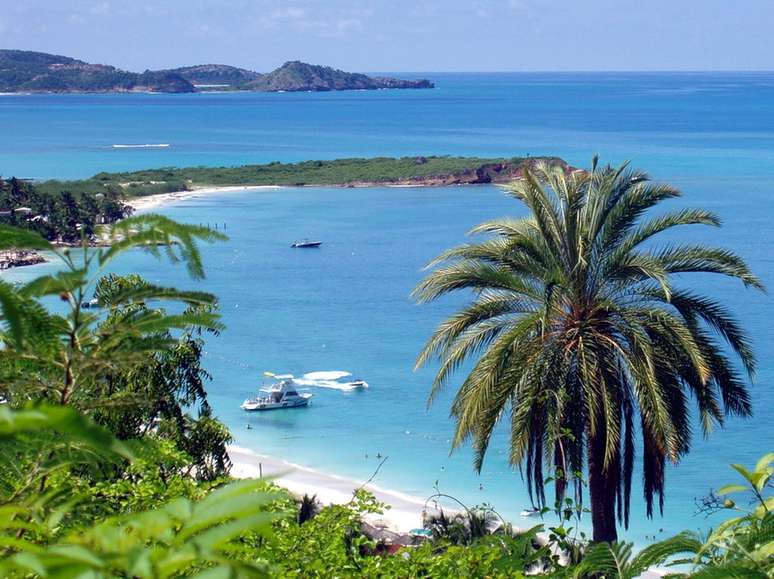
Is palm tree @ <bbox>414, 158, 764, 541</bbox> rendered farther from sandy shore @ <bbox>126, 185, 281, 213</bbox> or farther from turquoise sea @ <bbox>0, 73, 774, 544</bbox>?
sandy shore @ <bbox>126, 185, 281, 213</bbox>

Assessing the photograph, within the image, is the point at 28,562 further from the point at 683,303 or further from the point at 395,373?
the point at 395,373

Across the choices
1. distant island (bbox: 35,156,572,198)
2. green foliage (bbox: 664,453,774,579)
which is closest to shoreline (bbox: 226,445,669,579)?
green foliage (bbox: 664,453,774,579)

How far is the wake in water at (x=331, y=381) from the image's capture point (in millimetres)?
33681

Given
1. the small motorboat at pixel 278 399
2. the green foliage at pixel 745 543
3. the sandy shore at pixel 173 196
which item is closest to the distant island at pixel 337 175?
the sandy shore at pixel 173 196

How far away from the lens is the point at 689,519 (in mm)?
23578

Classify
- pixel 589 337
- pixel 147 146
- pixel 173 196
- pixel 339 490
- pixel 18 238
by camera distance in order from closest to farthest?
pixel 18 238 → pixel 589 337 → pixel 339 490 → pixel 173 196 → pixel 147 146

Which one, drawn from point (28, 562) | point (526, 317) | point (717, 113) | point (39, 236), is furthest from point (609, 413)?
point (717, 113)

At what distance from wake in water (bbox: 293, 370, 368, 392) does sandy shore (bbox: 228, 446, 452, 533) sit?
18.2ft

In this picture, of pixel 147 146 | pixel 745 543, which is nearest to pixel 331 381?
pixel 745 543

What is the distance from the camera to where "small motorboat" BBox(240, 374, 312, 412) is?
104 feet

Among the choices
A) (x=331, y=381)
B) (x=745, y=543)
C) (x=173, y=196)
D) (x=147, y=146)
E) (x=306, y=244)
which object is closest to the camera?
(x=745, y=543)

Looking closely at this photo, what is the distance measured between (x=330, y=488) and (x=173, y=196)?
53950mm

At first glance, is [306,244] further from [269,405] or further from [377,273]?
[269,405]

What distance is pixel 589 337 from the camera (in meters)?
10.4
